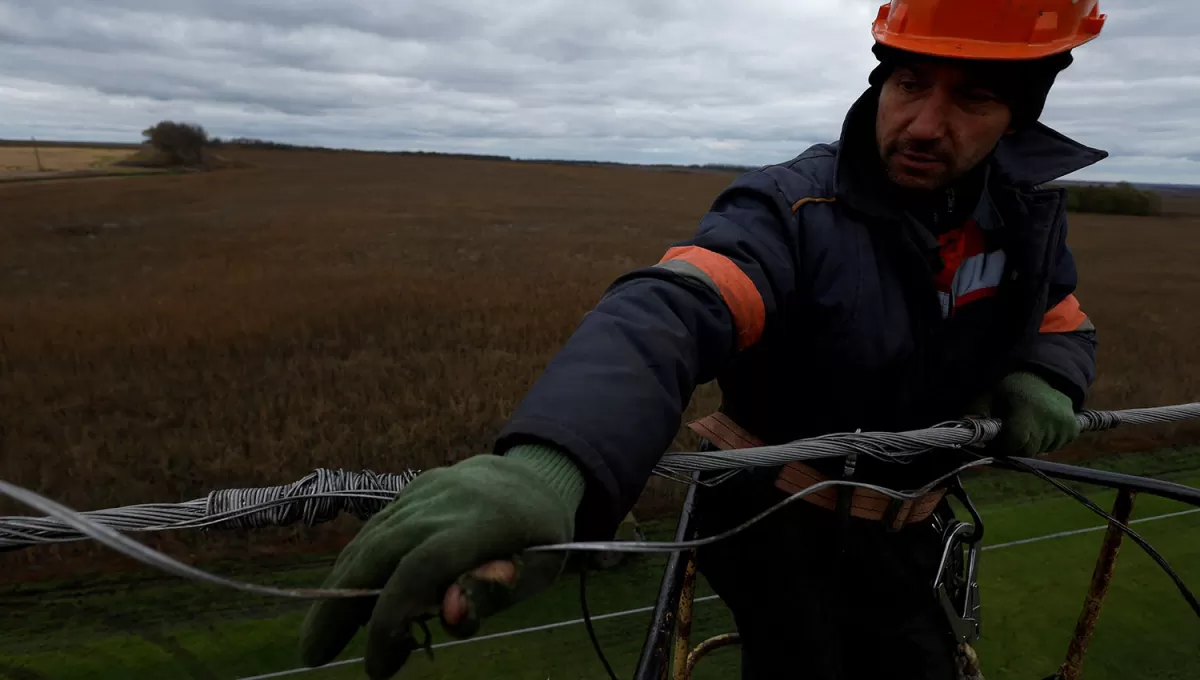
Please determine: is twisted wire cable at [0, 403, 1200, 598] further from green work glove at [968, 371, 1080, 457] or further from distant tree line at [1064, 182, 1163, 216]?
distant tree line at [1064, 182, 1163, 216]

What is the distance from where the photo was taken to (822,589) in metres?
1.63

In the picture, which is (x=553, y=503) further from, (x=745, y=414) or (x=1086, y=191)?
(x=1086, y=191)

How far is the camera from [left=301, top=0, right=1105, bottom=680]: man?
0.77 m

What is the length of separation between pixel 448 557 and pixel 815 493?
1.06 metres

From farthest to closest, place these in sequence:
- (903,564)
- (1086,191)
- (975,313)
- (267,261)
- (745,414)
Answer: (1086,191)
(267,261)
(903,564)
(745,414)
(975,313)

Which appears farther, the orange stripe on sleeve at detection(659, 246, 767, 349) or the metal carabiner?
the metal carabiner

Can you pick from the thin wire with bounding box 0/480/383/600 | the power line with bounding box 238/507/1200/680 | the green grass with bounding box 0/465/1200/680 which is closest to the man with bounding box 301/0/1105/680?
the thin wire with bounding box 0/480/383/600

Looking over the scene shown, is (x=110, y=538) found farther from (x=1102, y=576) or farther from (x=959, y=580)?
(x=1102, y=576)

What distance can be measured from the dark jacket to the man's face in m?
0.06

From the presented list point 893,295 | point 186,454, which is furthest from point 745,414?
point 186,454

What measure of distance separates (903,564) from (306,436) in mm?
4057

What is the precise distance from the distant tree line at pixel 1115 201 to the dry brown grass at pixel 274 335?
13739mm

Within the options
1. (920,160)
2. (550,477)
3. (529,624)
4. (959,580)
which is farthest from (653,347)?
(529,624)

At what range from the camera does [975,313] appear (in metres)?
1.43
